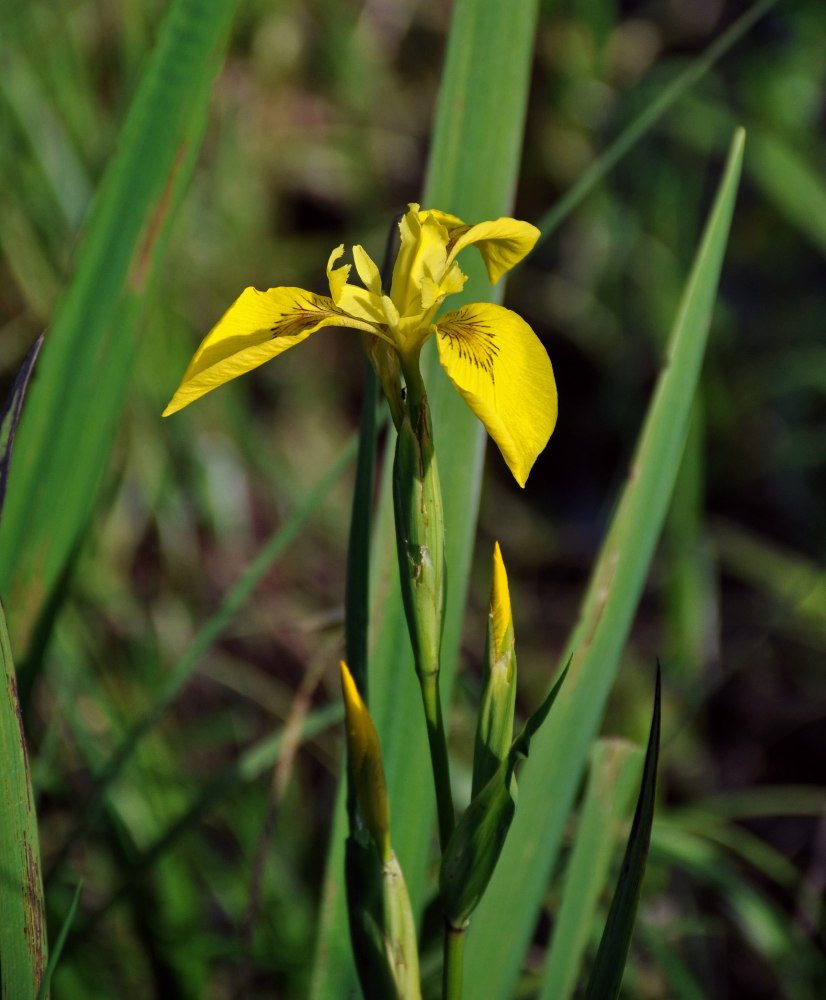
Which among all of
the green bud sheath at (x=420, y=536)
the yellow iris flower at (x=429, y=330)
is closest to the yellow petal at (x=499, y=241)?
the yellow iris flower at (x=429, y=330)

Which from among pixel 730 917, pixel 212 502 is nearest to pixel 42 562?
pixel 212 502

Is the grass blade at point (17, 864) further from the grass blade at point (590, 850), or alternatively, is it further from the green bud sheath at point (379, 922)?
the grass blade at point (590, 850)

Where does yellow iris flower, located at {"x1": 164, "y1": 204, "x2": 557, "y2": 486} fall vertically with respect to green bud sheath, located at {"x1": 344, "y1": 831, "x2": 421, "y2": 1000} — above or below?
above

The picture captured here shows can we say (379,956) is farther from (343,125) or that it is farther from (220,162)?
(343,125)

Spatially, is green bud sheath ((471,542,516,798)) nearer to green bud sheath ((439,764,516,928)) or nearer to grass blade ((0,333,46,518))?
green bud sheath ((439,764,516,928))

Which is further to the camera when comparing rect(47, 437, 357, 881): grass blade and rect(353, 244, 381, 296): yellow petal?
rect(47, 437, 357, 881): grass blade

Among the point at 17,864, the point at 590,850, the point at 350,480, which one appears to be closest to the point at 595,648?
the point at 590,850

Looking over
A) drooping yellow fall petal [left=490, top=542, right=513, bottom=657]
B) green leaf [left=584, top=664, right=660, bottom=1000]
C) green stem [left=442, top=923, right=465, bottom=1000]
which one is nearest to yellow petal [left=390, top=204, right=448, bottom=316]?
drooping yellow fall petal [left=490, top=542, right=513, bottom=657]
